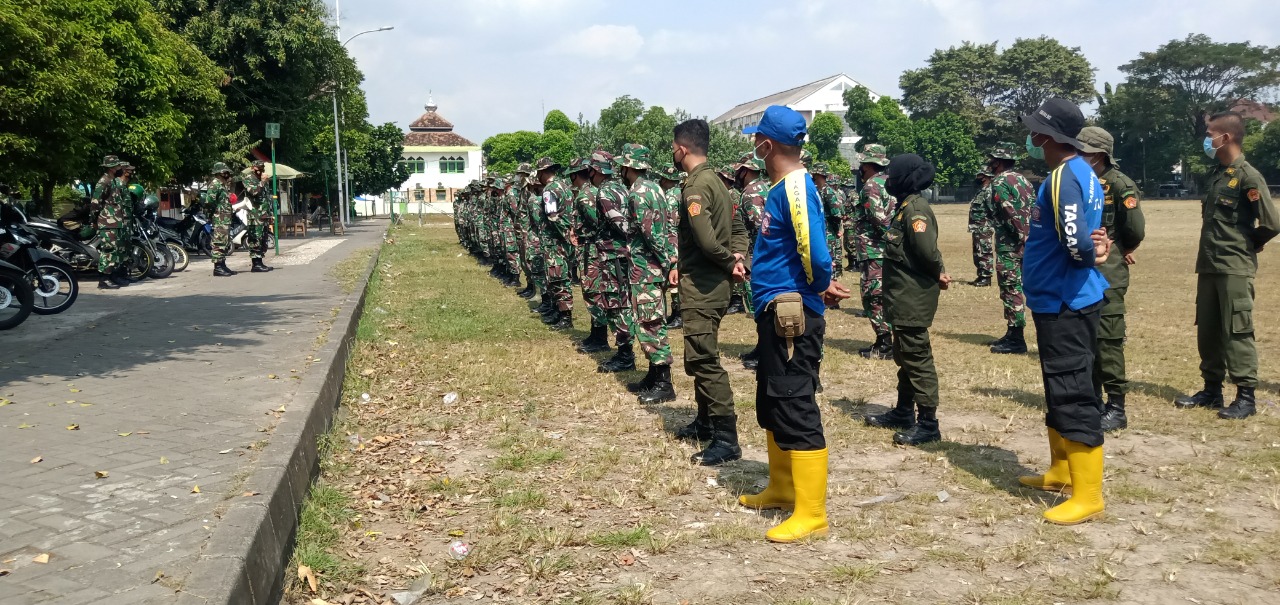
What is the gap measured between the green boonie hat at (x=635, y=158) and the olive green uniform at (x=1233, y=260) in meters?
3.94

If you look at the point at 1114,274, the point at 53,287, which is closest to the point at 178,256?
the point at 53,287

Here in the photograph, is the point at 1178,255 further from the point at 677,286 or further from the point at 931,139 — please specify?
the point at 931,139

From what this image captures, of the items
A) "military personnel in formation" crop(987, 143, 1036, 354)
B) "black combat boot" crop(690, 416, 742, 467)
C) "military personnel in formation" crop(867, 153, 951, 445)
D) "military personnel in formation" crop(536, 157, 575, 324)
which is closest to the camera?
"black combat boot" crop(690, 416, 742, 467)

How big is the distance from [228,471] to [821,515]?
2954 millimetres

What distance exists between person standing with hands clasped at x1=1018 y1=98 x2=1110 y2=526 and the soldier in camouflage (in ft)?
9.19

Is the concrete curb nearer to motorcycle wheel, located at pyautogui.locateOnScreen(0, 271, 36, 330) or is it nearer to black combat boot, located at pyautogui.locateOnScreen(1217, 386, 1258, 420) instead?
motorcycle wheel, located at pyautogui.locateOnScreen(0, 271, 36, 330)

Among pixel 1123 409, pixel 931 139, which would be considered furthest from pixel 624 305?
pixel 931 139

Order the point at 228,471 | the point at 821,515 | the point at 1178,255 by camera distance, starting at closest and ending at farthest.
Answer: the point at 821,515, the point at 228,471, the point at 1178,255

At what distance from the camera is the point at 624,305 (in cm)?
817

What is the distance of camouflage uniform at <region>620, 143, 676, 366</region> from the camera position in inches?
272

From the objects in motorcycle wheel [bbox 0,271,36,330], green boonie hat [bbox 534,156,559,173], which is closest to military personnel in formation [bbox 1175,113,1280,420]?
green boonie hat [bbox 534,156,559,173]

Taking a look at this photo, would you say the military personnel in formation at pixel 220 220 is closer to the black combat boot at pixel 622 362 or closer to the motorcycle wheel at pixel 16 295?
the motorcycle wheel at pixel 16 295

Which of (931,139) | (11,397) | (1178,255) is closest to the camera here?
(11,397)

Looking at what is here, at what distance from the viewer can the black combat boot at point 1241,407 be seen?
6387mm
